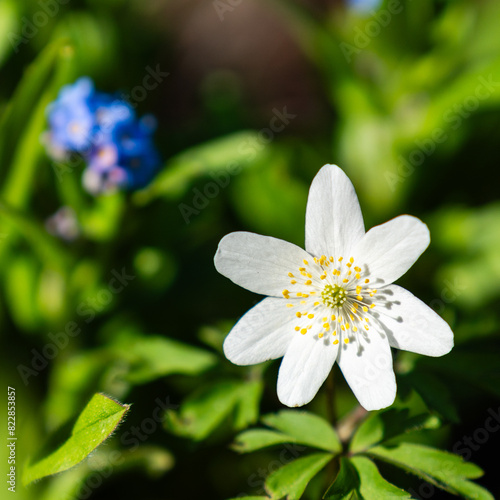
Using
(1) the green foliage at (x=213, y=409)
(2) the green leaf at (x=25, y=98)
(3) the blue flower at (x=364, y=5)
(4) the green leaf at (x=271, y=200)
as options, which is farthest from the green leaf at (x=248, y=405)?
(3) the blue flower at (x=364, y=5)

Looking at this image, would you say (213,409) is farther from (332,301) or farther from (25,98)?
(25,98)

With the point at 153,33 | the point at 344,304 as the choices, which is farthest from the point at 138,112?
the point at 344,304

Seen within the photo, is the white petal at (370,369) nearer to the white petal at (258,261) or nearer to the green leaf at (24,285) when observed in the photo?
the white petal at (258,261)

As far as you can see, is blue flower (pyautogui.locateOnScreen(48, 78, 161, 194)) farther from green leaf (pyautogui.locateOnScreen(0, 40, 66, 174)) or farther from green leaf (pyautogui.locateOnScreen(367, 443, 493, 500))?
green leaf (pyautogui.locateOnScreen(367, 443, 493, 500))

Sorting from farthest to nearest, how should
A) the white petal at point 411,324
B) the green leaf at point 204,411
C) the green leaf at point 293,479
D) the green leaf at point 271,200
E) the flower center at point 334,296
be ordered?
1. the green leaf at point 271,200
2. the green leaf at point 204,411
3. the flower center at point 334,296
4. the green leaf at point 293,479
5. the white petal at point 411,324

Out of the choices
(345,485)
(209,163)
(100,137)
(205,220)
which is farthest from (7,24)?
(345,485)

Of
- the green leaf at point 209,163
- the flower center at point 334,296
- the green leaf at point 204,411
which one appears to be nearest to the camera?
the flower center at point 334,296
